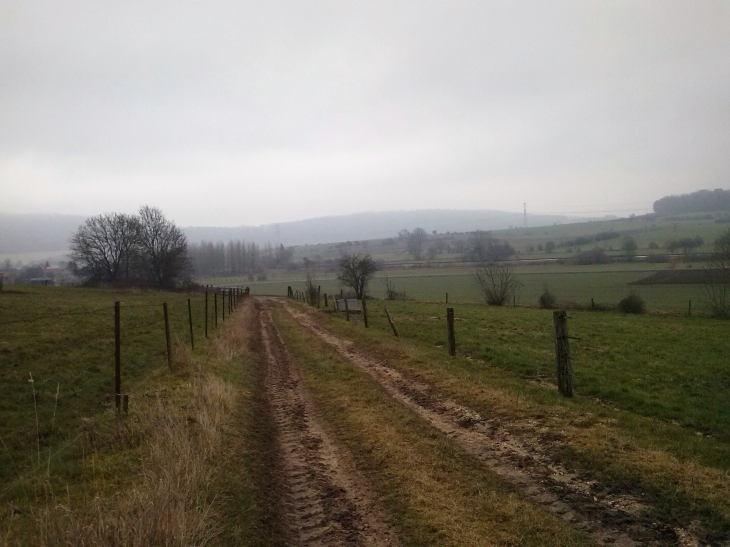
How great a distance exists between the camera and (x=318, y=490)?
19.4 ft

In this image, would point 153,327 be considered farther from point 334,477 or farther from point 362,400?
point 334,477

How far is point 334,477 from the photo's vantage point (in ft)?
20.5

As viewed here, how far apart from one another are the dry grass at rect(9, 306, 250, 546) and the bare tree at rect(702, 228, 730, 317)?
4141 centimetres

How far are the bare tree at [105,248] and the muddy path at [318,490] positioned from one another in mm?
74899

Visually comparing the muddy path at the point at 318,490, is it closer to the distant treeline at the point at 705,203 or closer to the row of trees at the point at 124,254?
the row of trees at the point at 124,254

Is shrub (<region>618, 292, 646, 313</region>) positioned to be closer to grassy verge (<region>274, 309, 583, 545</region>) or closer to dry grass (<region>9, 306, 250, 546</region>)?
grassy verge (<region>274, 309, 583, 545</region>)

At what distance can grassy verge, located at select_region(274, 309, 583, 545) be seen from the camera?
463 cm

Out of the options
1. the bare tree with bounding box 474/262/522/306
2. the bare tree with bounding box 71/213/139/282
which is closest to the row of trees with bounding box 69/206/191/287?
the bare tree with bounding box 71/213/139/282

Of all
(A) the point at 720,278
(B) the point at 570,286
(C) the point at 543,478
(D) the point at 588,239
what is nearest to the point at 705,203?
(D) the point at 588,239

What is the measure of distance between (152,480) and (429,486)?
10.6ft

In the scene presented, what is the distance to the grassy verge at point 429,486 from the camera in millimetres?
4629

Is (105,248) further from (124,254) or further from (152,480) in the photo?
(152,480)

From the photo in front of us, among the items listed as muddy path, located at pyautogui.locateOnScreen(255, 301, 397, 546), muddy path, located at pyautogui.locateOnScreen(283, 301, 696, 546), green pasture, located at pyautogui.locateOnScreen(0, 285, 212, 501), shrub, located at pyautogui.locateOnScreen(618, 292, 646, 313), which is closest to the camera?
muddy path, located at pyautogui.locateOnScreen(283, 301, 696, 546)

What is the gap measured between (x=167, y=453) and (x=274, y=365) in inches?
365
